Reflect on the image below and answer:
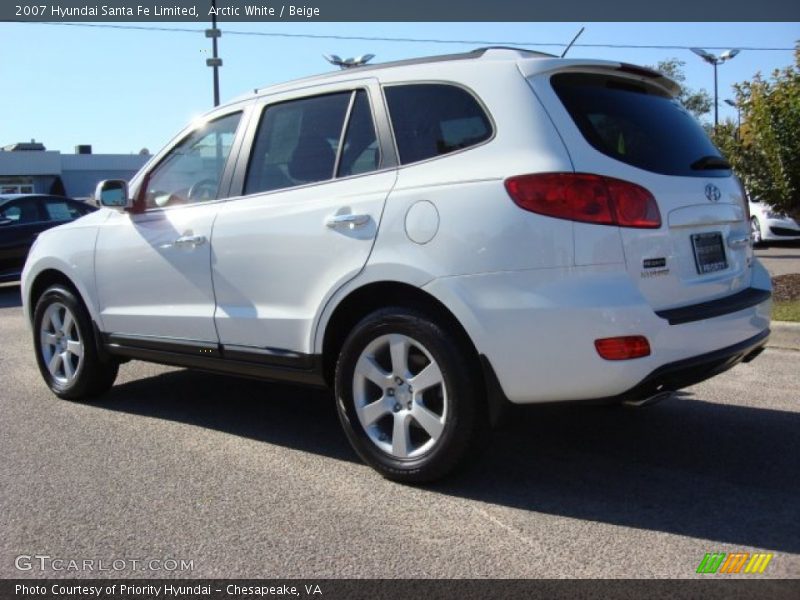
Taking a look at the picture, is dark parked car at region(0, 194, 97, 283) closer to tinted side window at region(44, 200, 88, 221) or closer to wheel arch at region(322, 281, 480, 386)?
tinted side window at region(44, 200, 88, 221)

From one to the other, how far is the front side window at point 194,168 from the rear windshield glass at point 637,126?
2.03m

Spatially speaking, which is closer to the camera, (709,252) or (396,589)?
(396,589)

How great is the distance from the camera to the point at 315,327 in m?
4.09

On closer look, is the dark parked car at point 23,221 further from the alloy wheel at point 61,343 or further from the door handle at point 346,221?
the door handle at point 346,221

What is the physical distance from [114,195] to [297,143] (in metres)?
1.42

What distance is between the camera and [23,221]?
13836mm

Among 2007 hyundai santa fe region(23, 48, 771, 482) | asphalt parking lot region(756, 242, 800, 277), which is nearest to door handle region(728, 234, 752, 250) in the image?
2007 hyundai santa fe region(23, 48, 771, 482)

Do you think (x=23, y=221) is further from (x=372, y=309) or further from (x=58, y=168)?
(x=58, y=168)

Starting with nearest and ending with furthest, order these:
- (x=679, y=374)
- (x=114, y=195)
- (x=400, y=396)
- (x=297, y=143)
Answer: (x=679, y=374) → (x=400, y=396) → (x=297, y=143) → (x=114, y=195)

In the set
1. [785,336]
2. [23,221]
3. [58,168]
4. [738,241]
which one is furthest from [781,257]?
[58,168]

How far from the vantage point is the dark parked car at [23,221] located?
528 inches

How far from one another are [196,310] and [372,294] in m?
1.26

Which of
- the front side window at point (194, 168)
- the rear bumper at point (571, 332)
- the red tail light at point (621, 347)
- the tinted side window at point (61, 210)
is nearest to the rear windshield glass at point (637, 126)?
the rear bumper at point (571, 332)

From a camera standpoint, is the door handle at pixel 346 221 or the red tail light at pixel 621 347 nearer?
the red tail light at pixel 621 347
